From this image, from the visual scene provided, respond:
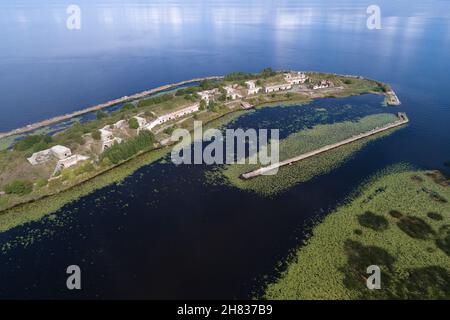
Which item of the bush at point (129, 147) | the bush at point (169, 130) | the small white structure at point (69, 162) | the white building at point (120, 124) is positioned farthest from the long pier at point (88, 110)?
the bush at point (129, 147)

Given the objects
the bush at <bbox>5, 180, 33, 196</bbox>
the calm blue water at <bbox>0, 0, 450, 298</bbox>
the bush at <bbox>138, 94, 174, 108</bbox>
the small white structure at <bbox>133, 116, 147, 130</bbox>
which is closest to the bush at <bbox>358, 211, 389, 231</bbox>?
the calm blue water at <bbox>0, 0, 450, 298</bbox>

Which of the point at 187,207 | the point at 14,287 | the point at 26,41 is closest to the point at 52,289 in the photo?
the point at 14,287

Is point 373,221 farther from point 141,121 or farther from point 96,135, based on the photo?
point 96,135

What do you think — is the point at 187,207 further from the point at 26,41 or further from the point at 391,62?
the point at 26,41

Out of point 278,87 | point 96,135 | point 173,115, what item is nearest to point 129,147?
point 96,135

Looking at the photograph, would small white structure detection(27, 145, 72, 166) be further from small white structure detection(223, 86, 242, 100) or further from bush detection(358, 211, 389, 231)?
bush detection(358, 211, 389, 231)

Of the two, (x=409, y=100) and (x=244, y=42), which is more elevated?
(x=244, y=42)

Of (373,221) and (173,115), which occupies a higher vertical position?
(173,115)
